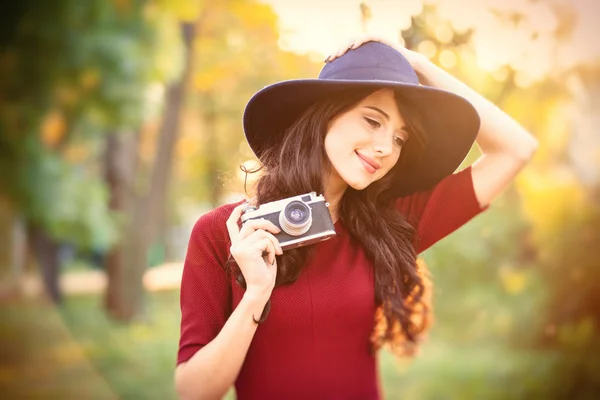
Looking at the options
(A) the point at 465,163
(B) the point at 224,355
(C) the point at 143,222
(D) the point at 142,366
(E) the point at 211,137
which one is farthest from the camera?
(E) the point at 211,137

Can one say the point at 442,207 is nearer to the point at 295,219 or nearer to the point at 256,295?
the point at 295,219

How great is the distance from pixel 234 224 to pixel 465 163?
2.98 m

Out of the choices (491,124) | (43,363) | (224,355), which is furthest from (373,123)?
(43,363)

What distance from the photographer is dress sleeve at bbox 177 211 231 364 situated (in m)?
1.43

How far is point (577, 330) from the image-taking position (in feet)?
15.8

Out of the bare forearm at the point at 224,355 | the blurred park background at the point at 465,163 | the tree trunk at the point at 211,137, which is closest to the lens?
the bare forearm at the point at 224,355

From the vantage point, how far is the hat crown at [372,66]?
1514 mm

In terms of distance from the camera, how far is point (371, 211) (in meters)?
1.69

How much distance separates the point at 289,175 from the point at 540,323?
4167 mm

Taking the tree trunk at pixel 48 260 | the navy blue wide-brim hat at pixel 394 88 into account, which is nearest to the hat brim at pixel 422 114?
the navy blue wide-brim hat at pixel 394 88

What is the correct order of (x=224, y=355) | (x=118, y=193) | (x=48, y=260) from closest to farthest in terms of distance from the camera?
1. (x=224, y=355)
2. (x=118, y=193)
3. (x=48, y=260)

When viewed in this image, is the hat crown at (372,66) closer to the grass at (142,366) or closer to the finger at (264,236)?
the finger at (264,236)

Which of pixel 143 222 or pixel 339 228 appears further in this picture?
pixel 143 222

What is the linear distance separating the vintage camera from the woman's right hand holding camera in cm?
2
